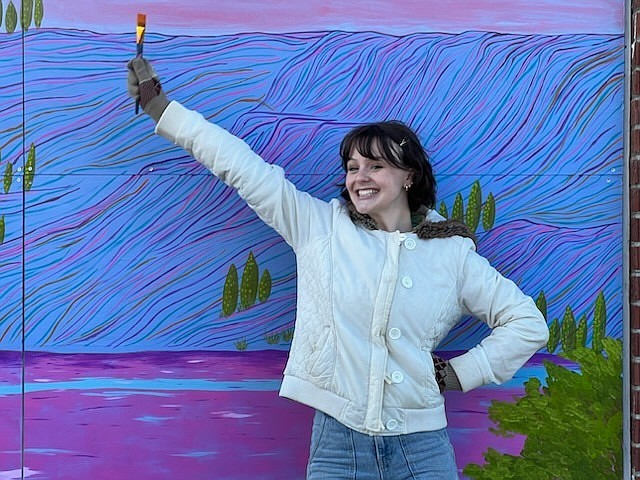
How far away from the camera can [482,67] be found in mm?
3256

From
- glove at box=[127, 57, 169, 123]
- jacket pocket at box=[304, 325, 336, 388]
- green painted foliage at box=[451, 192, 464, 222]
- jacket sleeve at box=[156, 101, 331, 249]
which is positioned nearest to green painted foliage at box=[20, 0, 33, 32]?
glove at box=[127, 57, 169, 123]

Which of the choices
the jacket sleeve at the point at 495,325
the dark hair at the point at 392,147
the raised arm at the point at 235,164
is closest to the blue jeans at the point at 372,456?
the jacket sleeve at the point at 495,325

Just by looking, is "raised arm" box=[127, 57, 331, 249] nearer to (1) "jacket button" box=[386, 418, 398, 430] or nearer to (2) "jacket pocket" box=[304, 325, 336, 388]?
(2) "jacket pocket" box=[304, 325, 336, 388]

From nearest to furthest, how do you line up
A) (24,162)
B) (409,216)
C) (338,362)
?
(338,362) < (409,216) < (24,162)

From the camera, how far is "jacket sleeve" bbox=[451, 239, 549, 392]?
269cm

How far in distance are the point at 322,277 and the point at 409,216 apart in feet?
1.27

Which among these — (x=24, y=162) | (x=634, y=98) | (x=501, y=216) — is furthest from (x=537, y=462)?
(x=24, y=162)

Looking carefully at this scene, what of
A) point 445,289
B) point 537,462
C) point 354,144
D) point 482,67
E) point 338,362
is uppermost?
point 482,67

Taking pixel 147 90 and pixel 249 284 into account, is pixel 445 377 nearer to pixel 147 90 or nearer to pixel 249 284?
pixel 249 284

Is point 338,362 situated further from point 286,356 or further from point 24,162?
point 24,162

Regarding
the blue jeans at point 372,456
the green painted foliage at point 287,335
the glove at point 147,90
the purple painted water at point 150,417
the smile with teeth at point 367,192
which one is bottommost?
the purple painted water at point 150,417

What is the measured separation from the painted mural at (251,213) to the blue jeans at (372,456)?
2.08 ft

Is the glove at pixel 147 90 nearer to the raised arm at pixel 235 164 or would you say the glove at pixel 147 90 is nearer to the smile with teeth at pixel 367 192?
the raised arm at pixel 235 164

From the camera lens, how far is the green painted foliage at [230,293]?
3.20 metres
